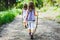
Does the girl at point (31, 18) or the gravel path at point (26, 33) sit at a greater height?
the girl at point (31, 18)

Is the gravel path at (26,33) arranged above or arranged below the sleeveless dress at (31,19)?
below

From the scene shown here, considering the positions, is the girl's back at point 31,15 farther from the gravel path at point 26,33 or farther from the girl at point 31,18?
the gravel path at point 26,33

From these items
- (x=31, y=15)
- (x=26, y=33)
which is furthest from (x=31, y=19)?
(x=26, y=33)

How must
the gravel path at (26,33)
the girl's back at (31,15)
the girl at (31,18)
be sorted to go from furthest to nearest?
the gravel path at (26,33), the girl's back at (31,15), the girl at (31,18)

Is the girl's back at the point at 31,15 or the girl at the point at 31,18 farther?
the girl's back at the point at 31,15

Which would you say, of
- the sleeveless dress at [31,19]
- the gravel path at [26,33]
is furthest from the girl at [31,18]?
the gravel path at [26,33]

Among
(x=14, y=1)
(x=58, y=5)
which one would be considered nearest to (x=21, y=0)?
(x=14, y=1)

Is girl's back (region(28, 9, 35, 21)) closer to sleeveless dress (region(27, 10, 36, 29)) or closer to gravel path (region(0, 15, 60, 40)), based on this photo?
sleeveless dress (region(27, 10, 36, 29))

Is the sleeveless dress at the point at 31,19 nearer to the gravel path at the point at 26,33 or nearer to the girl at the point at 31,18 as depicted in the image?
the girl at the point at 31,18

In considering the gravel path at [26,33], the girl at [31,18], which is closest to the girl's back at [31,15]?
the girl at [31,18]

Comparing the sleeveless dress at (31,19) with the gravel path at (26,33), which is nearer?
the sleeveless dress at (31,19)

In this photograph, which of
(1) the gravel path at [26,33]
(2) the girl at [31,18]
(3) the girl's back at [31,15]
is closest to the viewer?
(2) the girl at [31,18]

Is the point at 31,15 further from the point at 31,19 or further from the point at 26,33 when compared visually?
the point at 26,33

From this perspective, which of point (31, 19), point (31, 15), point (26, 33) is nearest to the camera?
point (31, 19)
